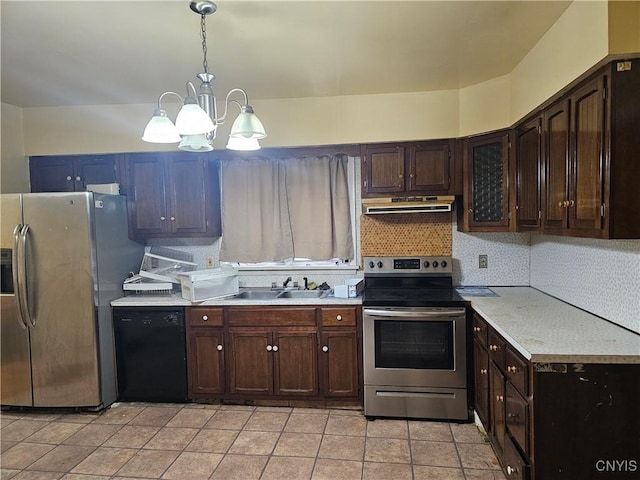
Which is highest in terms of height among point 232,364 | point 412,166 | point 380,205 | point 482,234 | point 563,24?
point 563,24

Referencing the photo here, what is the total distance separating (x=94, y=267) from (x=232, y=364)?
4.42 feet

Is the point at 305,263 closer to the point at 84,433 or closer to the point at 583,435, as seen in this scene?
the point at 84,433

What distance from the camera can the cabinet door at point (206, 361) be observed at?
130 inches

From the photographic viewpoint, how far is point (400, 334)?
9.88 feet

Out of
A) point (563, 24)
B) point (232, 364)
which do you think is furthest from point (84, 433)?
point (563, 24)

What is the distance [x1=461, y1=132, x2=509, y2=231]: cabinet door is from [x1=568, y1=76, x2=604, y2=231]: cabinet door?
98cm

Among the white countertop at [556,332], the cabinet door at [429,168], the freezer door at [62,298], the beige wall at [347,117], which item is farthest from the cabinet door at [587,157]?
the freezer door at [62,298]

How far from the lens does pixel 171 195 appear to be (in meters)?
3.63

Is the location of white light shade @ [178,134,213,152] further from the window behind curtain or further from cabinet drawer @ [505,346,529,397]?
cabinet drawer @ [505,346,529,397]

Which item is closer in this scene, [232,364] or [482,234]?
[232,364]

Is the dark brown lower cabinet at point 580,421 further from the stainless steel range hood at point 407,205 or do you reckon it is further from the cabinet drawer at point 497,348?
the stainless steel range hood at point 407,205

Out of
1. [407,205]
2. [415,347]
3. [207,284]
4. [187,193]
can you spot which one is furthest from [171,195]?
[415,347]

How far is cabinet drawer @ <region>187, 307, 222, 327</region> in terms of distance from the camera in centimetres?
329

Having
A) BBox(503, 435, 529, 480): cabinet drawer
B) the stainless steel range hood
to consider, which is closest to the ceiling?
the stainless steel range hood
